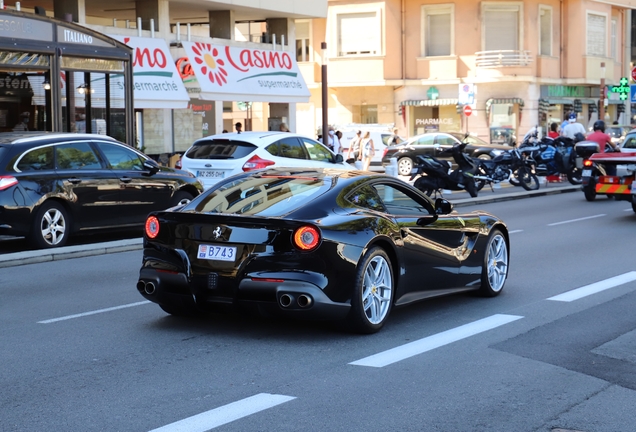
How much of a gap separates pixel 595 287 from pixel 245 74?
22.2 meters

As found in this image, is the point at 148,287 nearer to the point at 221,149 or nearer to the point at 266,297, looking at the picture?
the point at 266,297

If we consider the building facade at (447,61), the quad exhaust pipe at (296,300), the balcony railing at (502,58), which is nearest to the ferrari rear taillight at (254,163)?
the quad exhaust pipe at (296,300)

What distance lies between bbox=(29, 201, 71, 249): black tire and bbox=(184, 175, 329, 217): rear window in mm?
5892

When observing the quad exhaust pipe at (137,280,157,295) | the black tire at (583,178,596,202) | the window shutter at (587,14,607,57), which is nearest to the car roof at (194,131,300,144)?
the black tire at (583,178,596,202)

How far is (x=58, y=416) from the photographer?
221 inches

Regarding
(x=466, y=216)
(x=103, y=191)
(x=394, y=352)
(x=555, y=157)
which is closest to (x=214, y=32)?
(x=555, y=157)

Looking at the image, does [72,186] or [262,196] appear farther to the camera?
Answer: [72,186]

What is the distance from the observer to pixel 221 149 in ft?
62.1

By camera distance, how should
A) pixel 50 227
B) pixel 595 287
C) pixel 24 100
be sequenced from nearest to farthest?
pixel 595 287 → pixel 50 227 → pixel 24 100

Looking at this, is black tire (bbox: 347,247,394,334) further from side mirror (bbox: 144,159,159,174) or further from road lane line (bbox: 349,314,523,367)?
side mirror (bbox: 144,159,159,174)

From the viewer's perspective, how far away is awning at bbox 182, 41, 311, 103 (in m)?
29.7

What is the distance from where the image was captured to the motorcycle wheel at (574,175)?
29991mm

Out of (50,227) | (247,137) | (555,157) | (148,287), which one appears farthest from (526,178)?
(148,287)

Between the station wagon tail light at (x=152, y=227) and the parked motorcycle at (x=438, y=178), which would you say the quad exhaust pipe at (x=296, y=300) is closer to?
the station wagon tail light at (x=152, y=227)
